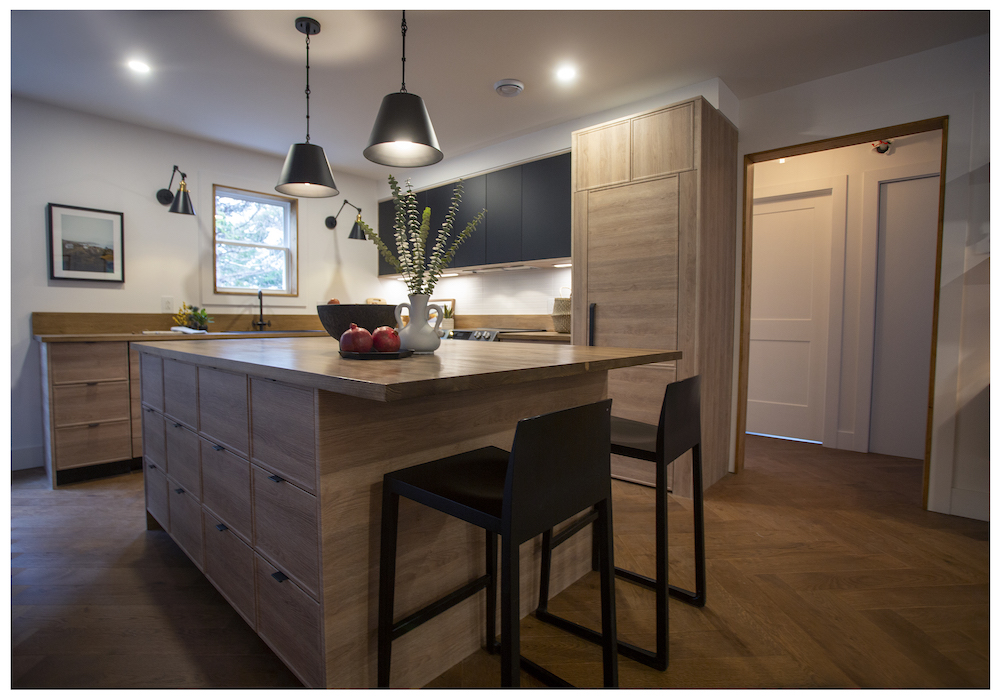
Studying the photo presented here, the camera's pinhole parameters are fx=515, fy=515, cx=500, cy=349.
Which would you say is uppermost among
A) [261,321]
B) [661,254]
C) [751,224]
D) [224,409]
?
[751,224]

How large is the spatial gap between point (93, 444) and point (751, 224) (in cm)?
448

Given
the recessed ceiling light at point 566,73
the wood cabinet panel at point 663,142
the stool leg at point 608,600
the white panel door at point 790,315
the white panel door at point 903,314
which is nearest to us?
the stool leg at point 608,600

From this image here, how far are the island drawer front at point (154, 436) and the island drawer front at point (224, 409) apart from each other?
0.55m

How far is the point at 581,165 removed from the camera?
134 inches

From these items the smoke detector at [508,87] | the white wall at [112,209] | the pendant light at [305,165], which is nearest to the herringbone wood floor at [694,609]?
the white wall at [112,209]

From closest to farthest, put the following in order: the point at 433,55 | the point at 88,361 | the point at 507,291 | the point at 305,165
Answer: the point at 305,165, the point at 433,55, the point at 88,361, the point at 507,291

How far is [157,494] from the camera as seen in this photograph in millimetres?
2379

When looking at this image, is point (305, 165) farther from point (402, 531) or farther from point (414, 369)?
point (402, 531)

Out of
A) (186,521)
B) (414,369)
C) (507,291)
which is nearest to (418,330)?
(414,369)

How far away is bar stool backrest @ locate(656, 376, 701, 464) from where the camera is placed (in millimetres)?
1583

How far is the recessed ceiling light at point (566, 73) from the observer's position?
3.06 metres

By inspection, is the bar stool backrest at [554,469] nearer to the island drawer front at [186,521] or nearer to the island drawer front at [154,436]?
the island drawer front at [186,521]
